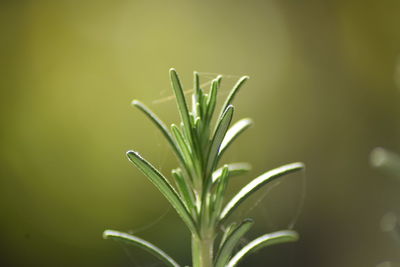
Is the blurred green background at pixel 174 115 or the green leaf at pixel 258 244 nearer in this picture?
the green leaf at pixel 258 244

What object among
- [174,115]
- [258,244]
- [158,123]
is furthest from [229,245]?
[174,115]

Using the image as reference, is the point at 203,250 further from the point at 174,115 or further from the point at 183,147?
the point at 174,115

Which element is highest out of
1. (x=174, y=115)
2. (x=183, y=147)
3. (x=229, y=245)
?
(x=174, y=115)

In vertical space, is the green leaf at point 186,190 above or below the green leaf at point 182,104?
below

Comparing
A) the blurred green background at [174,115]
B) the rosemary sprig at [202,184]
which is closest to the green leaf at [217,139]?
the rosemary sprig at [202,184]

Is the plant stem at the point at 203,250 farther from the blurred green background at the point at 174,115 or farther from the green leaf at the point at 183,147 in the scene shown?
the blurred green background at the point at 174,115
